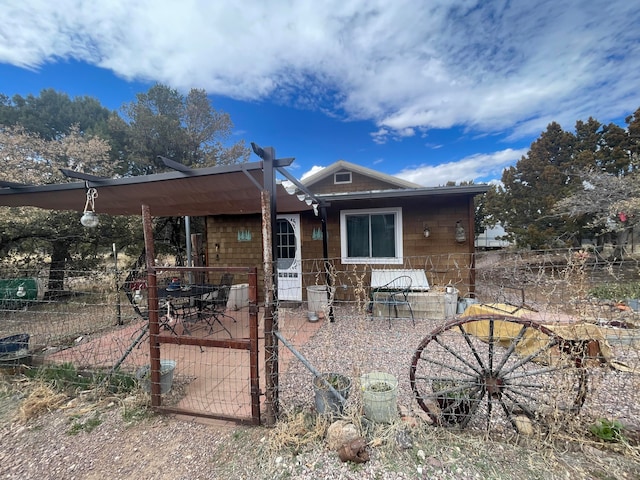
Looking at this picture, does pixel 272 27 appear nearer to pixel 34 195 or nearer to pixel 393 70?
pixel 393 70

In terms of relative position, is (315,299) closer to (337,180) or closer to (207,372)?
(207,372)

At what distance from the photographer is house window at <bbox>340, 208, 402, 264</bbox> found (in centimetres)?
616

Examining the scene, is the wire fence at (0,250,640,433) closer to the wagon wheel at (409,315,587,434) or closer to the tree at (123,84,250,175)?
the wagon wheel at (409,315,587,434)

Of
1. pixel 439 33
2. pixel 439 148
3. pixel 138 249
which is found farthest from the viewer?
pixel 439 148

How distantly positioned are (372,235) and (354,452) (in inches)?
190

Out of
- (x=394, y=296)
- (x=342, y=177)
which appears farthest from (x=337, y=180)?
(x=394, y=296)

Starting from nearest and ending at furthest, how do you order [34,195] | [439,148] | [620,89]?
1. [34,195]
2. [620,89]
3. [439,148]

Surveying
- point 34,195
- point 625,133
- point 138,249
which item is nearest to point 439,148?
point 625,133

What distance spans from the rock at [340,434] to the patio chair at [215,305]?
9.00 feet

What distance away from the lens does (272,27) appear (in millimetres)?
6402

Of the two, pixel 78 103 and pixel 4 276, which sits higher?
pixel 78 103

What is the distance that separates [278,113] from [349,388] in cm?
1252

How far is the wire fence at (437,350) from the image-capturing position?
6.84ft

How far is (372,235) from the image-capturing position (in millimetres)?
6352
